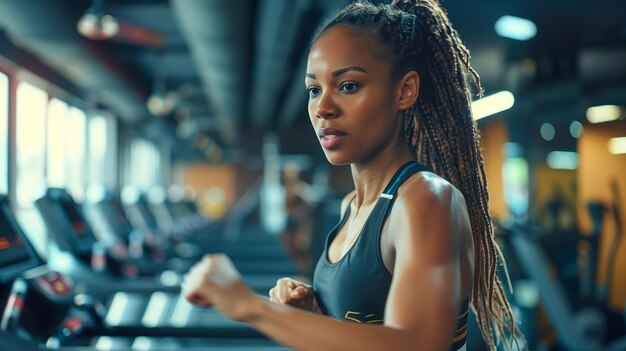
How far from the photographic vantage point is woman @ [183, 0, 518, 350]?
74 centimetres

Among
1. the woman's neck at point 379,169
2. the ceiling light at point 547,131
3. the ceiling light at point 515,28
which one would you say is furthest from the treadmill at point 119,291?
the ceiling light at point 547,131

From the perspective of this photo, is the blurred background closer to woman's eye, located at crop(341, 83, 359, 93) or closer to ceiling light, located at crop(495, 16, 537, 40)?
ceiling light, located at crop(495, 16, 537, 40)

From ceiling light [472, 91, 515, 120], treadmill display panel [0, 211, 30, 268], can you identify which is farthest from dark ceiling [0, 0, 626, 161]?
treadmill display panel [0, 211, 30, 268]

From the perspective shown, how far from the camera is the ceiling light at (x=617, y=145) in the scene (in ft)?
18.9

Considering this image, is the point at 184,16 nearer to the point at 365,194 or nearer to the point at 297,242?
the point at 365,194

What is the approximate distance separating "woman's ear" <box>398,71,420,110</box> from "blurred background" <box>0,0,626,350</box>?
1.17 ft

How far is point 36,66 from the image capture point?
19.0 feet

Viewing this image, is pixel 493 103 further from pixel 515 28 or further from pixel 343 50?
pixel 515 28

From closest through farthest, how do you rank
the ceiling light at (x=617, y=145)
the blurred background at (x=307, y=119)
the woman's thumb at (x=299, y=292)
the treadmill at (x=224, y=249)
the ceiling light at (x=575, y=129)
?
the woman's thumb at (x=299, y=292), the blurred background at (x=307, y=119), the ceiling light at (x=575, y=129), the ceiling light at (x=617, y=145), the treadmill at (x=224, y=249)

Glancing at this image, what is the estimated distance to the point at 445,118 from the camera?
0.97 m

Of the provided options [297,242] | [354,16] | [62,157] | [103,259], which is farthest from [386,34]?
[297,242]

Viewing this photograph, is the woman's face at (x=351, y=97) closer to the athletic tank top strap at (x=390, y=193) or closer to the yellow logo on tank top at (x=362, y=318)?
the athletic tank top strap at (x=390, y=193)

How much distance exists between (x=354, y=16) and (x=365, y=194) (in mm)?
293

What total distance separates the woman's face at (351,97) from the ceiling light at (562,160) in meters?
4.78
